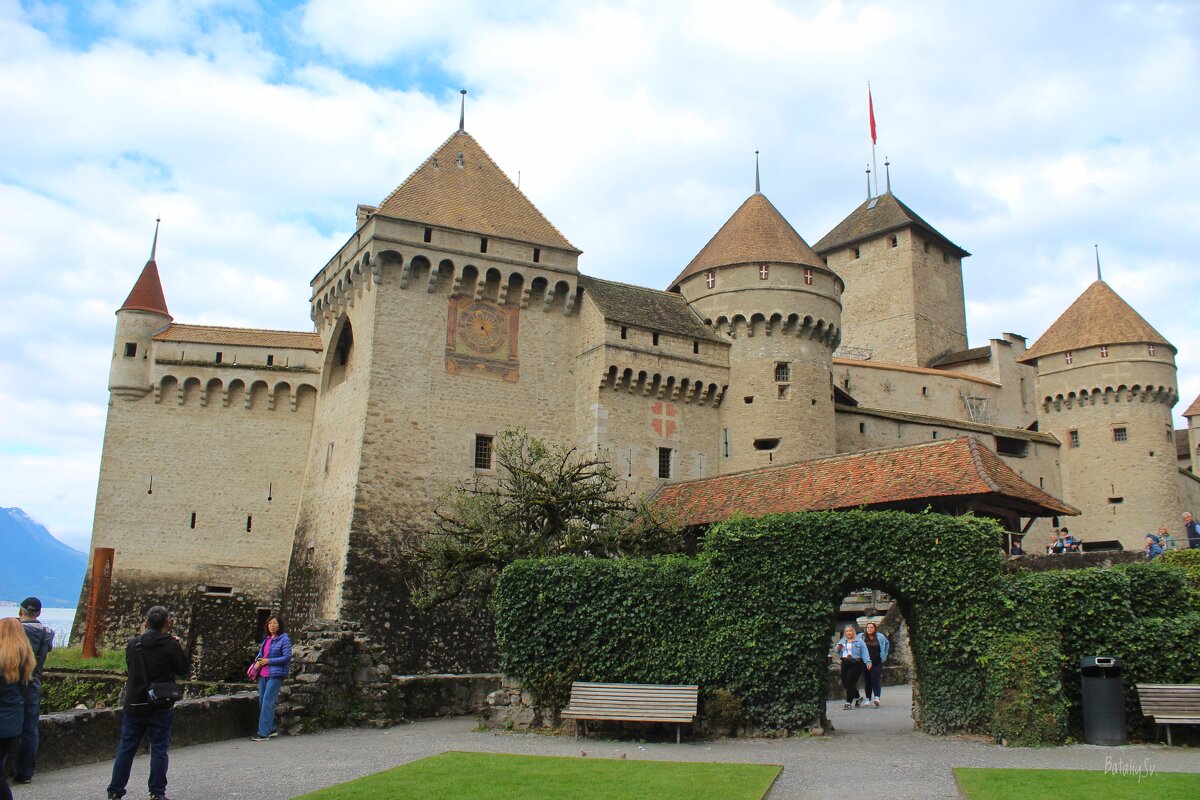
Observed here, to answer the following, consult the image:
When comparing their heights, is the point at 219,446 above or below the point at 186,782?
above

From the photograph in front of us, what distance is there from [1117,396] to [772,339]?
17.5 metres

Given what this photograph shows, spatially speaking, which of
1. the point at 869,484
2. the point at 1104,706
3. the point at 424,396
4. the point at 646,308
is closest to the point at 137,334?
the point at 424,396

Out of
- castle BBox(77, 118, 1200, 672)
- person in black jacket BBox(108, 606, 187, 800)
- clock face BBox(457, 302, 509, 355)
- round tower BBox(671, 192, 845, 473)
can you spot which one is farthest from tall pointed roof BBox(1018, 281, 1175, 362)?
person in black jacket BBox(108, 606, 187, 800)

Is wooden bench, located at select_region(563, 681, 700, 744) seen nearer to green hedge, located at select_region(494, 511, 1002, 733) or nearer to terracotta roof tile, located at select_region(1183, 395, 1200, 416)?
green hedge, located at select_region(494, 511, 1002, 733)

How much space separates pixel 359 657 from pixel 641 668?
4295mm

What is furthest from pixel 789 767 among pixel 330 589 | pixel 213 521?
pixel 213 521

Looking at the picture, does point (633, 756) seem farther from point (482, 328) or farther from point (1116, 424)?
point (1116, 424)

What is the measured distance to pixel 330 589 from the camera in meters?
25.1

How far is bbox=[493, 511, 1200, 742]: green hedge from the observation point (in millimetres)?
13375

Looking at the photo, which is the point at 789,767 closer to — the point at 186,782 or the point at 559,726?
the point at 559,726

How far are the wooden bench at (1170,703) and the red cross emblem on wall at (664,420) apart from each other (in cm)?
1707

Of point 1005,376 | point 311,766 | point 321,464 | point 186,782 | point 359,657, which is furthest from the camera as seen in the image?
point 1005,376

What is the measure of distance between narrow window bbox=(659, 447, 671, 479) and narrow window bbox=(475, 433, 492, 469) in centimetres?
480

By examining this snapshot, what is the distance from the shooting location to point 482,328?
28.0m
